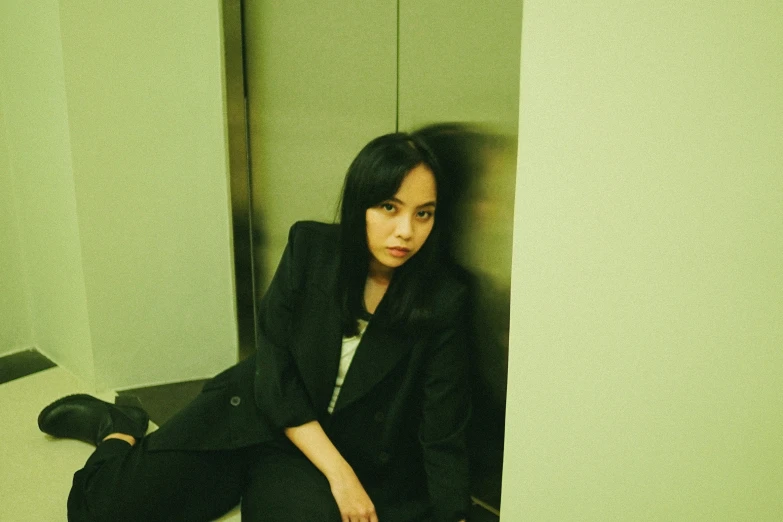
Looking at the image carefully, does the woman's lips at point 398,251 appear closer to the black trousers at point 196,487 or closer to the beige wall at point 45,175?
the black trousers at point 196,487

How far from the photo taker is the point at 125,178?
218cm

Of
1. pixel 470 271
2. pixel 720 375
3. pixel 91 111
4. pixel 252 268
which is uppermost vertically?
pixel 91 111

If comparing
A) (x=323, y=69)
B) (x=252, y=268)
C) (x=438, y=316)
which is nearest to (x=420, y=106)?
(x=323, y=69)

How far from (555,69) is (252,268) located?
1929mm

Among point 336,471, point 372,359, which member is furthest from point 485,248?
point 336,471

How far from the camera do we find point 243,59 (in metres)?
2.21

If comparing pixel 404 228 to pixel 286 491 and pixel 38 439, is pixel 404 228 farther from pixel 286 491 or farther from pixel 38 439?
pixel 38 439

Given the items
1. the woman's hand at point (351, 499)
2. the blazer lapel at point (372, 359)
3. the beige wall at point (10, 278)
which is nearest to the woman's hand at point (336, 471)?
the woman's hand at point (351, 499)

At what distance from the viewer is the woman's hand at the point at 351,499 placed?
1375mm

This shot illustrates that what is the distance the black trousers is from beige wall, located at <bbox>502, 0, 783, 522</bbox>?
780 mm

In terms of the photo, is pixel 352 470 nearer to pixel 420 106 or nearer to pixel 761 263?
pixel 420 106

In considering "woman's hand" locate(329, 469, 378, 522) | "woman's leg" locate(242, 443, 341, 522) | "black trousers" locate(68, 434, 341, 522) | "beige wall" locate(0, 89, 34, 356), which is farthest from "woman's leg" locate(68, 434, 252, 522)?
"beige wall" locate(0, 89, 34, 356)

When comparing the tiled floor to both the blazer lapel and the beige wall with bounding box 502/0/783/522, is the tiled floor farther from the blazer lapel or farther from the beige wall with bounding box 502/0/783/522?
the beige wall with bounding box 502/0/783/522

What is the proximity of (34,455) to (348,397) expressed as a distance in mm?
1253
